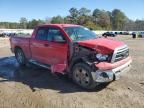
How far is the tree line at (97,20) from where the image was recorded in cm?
12356

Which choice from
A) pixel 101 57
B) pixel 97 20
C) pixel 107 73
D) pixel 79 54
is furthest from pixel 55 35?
pixel 97 20

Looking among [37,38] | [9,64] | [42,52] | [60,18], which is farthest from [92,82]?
[60,18]

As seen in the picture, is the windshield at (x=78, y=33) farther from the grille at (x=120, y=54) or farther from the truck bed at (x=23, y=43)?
the truck bed at (x=23, y=43)

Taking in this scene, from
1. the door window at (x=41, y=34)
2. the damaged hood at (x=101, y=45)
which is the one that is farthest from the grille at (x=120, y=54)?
the door window at (x=41, y=34)

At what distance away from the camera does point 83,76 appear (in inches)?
281

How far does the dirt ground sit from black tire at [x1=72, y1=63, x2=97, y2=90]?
18cm

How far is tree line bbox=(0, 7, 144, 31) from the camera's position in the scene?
12356 cm

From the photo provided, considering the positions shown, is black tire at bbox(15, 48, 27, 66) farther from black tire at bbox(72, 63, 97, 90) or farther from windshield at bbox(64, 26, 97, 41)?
black tire at bbox(72, 63, 97, 90)

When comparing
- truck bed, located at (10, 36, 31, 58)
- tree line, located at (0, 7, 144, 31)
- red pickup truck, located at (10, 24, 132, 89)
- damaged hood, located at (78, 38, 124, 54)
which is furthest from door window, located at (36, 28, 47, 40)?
tree line, located at (0, 7, 144, 31)

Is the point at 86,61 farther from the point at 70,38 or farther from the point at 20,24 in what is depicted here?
the point at 20,24

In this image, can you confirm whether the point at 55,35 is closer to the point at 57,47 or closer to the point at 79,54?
the point at 57,47

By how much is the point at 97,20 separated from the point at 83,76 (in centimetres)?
13049

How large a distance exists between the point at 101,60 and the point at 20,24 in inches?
5154

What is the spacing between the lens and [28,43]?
9.57 m
